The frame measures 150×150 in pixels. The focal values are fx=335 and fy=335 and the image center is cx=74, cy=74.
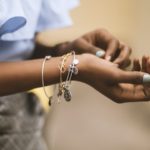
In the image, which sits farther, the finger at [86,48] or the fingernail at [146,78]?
the finger at [86,48]

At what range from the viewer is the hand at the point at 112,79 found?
50 cm

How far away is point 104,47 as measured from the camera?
690 millimetres

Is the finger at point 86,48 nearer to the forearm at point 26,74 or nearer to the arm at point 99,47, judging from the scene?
the arm at point 99,47

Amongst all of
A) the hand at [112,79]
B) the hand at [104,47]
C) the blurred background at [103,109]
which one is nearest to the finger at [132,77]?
the hand at [112,79]

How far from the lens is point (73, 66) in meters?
0.52

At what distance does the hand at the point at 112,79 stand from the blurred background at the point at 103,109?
46 cm

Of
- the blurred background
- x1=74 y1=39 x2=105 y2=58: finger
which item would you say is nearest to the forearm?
x1=74 y1=39 x2=105 y2=58: finger

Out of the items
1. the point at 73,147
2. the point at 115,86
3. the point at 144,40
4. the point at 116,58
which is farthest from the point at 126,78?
the point at 73,147

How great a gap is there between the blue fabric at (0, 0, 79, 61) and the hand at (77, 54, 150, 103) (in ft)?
0.38

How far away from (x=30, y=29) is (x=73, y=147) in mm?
587

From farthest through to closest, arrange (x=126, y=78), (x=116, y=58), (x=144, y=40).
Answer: (x=144, y=40), (x=116, y=58), (x=126, y=78)

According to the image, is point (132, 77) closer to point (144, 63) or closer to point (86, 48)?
point (144, 63)

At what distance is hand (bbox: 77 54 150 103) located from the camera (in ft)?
1.65

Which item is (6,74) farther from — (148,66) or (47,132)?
(47,132)
